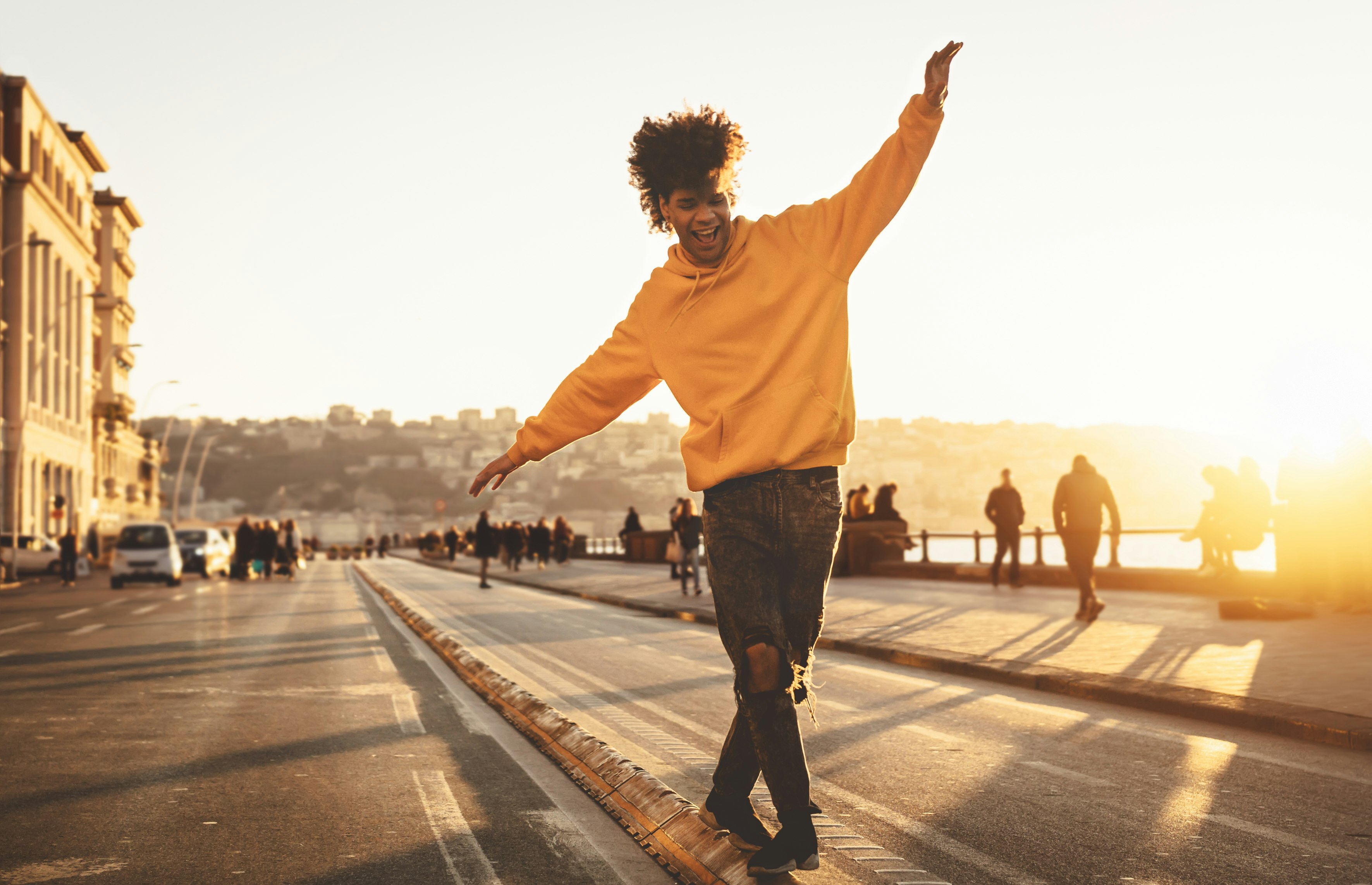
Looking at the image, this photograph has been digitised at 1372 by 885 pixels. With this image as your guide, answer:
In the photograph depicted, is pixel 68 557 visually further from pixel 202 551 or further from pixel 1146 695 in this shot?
pixel 1146 695

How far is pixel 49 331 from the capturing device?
51188 millimetres

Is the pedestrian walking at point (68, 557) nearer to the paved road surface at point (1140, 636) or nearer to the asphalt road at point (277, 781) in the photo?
the paved road surface at point (1140, 636)

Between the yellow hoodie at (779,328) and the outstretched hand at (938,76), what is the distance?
1.3 inches

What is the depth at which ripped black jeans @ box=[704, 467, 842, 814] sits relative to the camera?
3955 millimetres

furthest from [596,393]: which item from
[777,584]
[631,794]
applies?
[631,794]

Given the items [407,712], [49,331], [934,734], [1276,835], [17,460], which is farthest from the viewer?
[17,460]

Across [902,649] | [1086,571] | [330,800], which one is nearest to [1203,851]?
[330,800]

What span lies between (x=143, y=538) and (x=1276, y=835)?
3345 cm

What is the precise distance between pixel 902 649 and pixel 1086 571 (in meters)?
3.80

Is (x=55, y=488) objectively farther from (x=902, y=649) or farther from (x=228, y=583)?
(x=902, y=649)

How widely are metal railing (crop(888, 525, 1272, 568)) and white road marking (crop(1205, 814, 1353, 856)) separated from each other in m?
10.5

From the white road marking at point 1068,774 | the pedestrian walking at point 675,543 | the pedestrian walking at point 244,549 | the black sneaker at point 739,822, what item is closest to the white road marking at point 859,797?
the black sneaker at point 739,822

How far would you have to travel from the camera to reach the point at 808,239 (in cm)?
408

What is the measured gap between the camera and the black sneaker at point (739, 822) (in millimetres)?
4305
